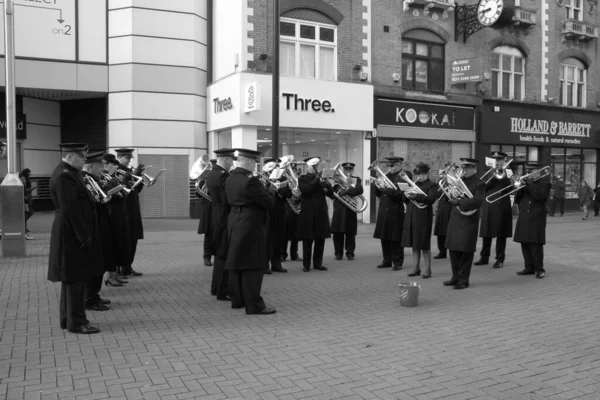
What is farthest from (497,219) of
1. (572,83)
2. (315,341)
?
(572,83)

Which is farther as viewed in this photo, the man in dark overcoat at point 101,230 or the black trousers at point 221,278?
the black trousers at point 221,278

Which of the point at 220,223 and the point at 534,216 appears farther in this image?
the point at 534,216

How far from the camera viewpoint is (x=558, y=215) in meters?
24.3

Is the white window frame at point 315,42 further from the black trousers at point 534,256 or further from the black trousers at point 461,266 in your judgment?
the black trousers at point 461,266

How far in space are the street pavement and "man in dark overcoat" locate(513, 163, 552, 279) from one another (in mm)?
402

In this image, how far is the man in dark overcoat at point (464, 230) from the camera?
8.36 m

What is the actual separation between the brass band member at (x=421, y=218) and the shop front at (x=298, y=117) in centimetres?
803

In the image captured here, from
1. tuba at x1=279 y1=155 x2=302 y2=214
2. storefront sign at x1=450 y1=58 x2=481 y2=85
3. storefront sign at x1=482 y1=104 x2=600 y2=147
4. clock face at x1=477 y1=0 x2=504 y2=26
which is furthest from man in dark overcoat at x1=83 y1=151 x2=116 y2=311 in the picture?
storefront sign at x1=482 y1=104 x2=600 y2=147

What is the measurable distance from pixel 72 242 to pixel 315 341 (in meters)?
2.81

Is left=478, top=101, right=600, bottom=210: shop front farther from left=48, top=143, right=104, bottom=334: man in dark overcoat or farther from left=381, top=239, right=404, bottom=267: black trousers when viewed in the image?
left=48, top=143, right=104, bottom=334: man in dark overcoat

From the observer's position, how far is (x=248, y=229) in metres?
6.98

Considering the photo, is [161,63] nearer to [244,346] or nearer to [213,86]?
[213,86]

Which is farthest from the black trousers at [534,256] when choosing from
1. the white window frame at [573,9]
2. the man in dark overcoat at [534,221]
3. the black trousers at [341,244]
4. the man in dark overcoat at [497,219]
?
the white window frame at [573,9]

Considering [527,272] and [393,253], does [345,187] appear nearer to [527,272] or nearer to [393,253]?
[393,253]
